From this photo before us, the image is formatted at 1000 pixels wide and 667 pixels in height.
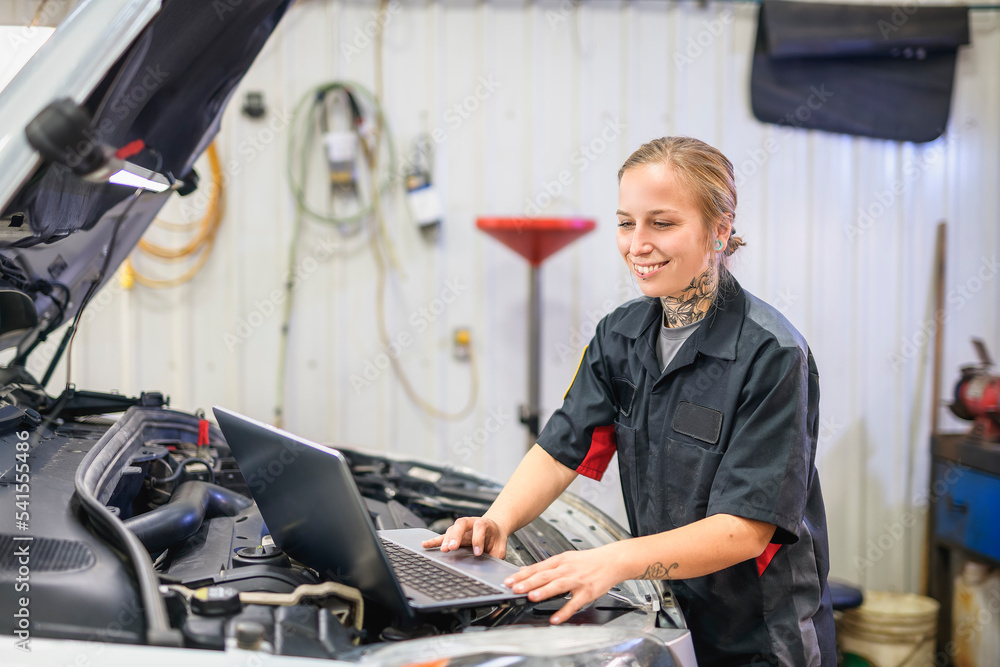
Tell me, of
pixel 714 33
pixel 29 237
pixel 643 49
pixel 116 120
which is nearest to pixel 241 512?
pixel 29 237

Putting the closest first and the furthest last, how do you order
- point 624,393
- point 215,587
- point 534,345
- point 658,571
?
point 215,587, point 658,571, point 624,393, point 534,345

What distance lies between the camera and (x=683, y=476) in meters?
1.35

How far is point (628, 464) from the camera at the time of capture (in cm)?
148

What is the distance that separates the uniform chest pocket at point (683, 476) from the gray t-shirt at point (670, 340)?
17 cm

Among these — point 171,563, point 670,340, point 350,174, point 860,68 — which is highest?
point 860,68

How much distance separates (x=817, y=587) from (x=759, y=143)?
2.76 m

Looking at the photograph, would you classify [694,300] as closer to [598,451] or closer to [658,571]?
[598,451]

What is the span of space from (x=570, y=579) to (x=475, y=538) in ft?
0.85

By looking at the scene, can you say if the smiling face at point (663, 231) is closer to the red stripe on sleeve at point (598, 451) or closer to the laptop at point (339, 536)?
the red stripe on sleeve at point (598, 451)

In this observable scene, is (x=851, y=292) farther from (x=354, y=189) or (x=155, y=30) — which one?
(x=155, y=30)

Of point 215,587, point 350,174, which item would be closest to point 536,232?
point 350,174

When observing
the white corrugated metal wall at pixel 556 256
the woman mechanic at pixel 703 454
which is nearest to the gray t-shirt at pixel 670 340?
the woman mechanic at pixel 703 454

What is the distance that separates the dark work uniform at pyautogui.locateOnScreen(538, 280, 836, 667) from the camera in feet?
3.88

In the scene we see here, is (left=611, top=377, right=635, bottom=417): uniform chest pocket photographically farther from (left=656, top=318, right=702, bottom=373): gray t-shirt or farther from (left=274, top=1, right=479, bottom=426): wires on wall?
(left=274, top=1, right=479, bottom=426): wires on wall
